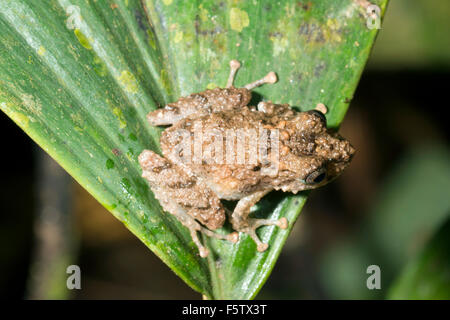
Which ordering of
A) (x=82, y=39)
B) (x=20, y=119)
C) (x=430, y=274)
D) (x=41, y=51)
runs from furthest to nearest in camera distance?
(x=430, y=274) → (x=82, y=39) → (x=41, y=51) → (x=20, y=119)

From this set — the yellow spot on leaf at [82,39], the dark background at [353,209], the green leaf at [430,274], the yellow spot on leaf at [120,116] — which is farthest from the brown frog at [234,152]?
the dark background at [353,209]

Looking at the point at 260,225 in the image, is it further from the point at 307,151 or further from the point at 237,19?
the point at 237,19

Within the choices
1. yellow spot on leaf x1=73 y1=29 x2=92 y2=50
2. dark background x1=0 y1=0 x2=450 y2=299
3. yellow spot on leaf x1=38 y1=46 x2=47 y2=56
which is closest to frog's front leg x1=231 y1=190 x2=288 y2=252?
yellow spot on leaf x1=73 y1=29 x2=92 y2=50

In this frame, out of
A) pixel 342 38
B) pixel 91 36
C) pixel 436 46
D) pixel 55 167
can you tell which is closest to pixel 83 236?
pixel 55 167

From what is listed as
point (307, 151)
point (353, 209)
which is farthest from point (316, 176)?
→ point (353, 209)

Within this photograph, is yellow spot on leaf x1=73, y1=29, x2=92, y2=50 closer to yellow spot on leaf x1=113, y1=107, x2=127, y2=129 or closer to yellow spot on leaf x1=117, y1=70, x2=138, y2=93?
yellow spot on leaf x1=117, y1=70, x2=138, y2=93

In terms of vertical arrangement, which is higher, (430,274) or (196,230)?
(196,230)
